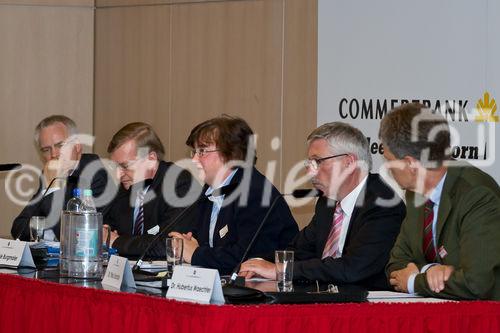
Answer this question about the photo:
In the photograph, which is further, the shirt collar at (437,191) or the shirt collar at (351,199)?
the shirt collar at (351,199)

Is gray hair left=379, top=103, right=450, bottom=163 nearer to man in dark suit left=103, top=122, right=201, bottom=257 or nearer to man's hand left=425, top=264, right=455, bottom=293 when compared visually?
man's hand left=425, top=264, right=455, bottom=293

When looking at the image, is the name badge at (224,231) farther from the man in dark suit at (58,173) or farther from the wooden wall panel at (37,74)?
the wooden wall panel at (37,74)

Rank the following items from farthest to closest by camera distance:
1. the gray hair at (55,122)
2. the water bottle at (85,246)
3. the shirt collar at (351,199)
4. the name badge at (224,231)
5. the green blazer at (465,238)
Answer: the gray hair at (55,122) < the name badge at (224,231) < the shirt collar at (351,199) < the water bottle at (85,246) < the green blazer at (465,238)

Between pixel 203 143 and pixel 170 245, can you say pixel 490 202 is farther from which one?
pixel 203 143

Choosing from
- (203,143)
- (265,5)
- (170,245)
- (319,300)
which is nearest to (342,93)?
(265,5)

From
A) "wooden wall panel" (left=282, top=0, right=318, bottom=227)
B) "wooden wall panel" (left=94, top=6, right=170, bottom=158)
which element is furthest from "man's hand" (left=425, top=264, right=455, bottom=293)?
"wooden wall panel" (left=94, top=6, right=170, bottom=158)

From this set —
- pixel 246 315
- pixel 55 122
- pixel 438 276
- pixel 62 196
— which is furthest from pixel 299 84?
pixel 246 315

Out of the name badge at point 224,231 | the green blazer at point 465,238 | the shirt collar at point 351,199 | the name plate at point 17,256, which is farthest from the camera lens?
the name badge at point 224,231

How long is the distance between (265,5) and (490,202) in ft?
10.9

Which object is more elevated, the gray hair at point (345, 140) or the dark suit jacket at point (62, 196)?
the gray hair at point (345, 140)

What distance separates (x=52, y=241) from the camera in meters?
4.38

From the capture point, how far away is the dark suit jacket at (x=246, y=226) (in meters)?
3.89

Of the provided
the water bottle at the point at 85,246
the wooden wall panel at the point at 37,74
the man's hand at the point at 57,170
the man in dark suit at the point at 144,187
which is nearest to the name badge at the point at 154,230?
the man in dark suit at the point at 144,187

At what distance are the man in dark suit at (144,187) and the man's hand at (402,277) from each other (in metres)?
1.41
